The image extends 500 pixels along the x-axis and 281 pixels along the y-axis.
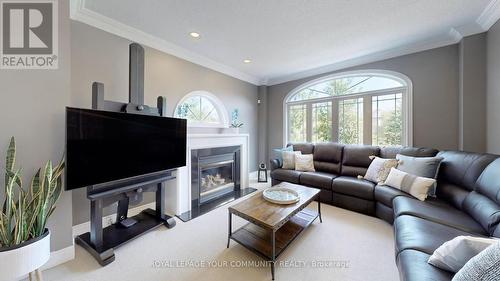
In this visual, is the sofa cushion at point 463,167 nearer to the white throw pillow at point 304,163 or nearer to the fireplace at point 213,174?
the white throw pillow at point 304,163

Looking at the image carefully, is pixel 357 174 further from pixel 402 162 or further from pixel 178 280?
pixel 178 280

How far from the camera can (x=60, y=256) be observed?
173 centimetres

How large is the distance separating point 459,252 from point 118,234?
9.56 ft

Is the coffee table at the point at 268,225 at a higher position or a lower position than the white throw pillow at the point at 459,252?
lower

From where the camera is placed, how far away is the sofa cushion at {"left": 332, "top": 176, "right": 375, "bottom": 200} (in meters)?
2.68

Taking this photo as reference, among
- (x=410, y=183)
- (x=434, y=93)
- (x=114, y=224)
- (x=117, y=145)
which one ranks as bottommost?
(x=114, y=224)

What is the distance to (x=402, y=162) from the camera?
8.71 ft

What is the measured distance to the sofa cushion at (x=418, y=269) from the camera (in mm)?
1011

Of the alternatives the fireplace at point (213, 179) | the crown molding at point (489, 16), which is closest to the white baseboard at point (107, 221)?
the fireplace at point (213, 179)

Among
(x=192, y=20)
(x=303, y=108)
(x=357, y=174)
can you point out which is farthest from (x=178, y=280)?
(x=303, y=108)

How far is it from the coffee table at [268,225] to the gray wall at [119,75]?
5.81 feet

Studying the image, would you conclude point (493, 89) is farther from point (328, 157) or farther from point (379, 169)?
point (328, 157)

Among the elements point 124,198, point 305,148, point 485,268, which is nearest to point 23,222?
point 124,198

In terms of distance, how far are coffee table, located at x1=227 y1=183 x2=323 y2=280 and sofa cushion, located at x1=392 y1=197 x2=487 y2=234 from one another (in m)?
0.90
